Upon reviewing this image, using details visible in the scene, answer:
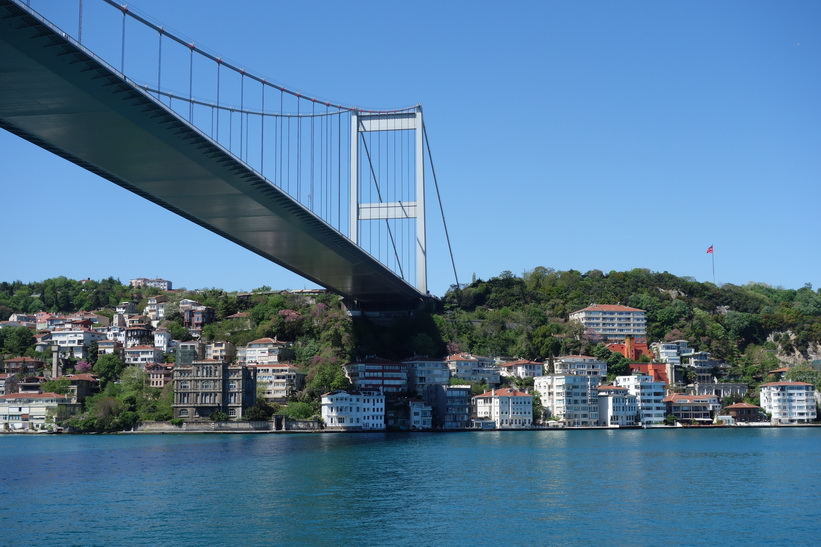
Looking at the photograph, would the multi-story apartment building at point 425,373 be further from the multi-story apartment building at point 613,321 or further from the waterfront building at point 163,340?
the waterfront building at point 163,340

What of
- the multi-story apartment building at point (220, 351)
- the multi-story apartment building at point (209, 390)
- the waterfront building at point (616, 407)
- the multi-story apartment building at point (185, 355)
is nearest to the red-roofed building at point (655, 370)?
the waterfront building at point (616, 407)

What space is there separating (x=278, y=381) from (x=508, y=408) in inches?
406

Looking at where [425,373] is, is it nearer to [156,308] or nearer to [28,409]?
[28,409]

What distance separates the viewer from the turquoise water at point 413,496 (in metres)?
14.0

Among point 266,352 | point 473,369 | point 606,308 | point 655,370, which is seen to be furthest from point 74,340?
point 655,370

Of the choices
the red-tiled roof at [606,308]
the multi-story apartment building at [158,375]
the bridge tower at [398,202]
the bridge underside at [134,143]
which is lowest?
the multi-story apartment building at [158,375]

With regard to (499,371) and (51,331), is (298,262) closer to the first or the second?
(499,371)

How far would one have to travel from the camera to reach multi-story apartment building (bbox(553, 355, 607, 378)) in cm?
4881

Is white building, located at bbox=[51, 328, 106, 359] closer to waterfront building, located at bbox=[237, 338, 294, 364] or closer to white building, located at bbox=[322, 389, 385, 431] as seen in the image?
waterfront building, located at bbox=[237, 338, 294, 364]

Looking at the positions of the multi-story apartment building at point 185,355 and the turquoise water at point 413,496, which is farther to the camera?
the multi-story apartment building at point 185,355

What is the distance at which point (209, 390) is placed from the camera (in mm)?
44188

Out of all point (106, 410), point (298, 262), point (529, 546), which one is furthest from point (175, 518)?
point (106, 410)

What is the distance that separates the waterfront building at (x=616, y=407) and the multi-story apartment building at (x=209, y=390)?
1597 cm

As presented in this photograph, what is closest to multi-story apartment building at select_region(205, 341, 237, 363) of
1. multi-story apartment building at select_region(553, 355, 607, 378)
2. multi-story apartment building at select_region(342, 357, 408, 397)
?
multi-story apartment building at select_region(342, 357, 408, 397)
